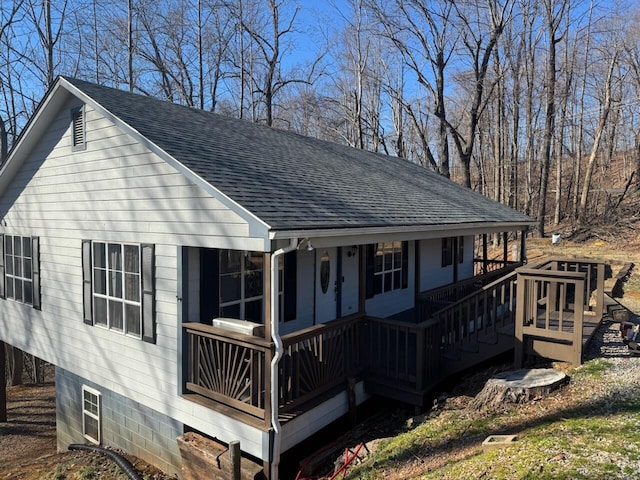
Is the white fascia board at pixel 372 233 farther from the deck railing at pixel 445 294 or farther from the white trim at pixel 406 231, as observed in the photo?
the deck railing at pixel 445 294

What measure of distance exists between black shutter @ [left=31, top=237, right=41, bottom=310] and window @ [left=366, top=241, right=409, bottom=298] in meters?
6.43

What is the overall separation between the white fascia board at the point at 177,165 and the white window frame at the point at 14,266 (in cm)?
361

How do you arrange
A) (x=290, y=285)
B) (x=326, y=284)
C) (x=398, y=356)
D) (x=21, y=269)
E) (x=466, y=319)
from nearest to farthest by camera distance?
(x=398, y=356)
(x=466, y=319)
(x=290, y=285)
(x=326, y=284)
(x=21, y=269)

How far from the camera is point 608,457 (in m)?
4.02

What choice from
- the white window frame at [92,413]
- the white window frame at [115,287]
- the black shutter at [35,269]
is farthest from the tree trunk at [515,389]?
the black shutter at [35,269]

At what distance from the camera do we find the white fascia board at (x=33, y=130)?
25.3 ft

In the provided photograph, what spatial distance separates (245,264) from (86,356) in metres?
3.43

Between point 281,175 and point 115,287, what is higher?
point 281,175

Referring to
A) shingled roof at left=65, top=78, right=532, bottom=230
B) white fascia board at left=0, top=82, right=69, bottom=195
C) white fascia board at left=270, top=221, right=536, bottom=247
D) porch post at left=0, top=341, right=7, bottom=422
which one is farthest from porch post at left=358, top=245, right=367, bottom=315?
porch post at left=0, top=341, right=7, bottom=422

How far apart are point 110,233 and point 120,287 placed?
87 centimetres

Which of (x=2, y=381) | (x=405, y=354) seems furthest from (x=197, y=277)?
(x=2, y=381)

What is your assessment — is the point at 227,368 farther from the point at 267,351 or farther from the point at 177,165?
the point at 177,165

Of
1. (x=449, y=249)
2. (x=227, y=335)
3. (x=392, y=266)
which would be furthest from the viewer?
(x=449, y=249)

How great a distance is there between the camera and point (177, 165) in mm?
5859
